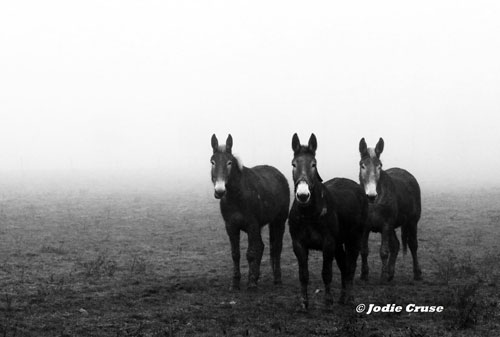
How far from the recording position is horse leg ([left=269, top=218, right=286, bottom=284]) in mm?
10988

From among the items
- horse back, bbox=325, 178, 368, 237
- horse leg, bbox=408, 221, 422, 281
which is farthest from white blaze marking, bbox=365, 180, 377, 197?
horse leg, bbox=408, 221, 422, 281

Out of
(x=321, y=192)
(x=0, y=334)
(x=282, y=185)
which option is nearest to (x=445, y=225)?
(x=282, y=185)

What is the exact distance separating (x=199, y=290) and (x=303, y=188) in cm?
374

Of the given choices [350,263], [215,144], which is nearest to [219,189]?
[215,144]

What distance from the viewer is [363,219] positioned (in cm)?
931

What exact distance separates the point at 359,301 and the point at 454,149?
195 metres

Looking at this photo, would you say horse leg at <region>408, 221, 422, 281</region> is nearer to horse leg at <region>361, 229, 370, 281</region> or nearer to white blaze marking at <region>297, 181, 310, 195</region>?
horse leg at <region>361, 229, 370, 281</region>

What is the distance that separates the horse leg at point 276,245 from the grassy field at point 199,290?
0.95ft

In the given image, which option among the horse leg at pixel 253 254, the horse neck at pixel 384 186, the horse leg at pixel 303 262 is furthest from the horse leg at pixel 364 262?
the horse leg at pixel 303 262

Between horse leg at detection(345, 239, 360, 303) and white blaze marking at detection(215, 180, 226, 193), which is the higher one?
white blaze marking at detection(215, 180, 226, 193)

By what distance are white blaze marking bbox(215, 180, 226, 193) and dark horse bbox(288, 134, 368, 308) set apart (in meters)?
1.67

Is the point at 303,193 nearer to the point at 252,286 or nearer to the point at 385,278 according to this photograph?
the point at 252,286

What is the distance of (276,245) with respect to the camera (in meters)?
11.6

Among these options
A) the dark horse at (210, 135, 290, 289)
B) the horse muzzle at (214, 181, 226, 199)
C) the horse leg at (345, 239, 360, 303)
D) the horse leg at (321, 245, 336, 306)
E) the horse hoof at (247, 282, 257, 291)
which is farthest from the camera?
the horse hoof at (247, 282, 257, 291)
